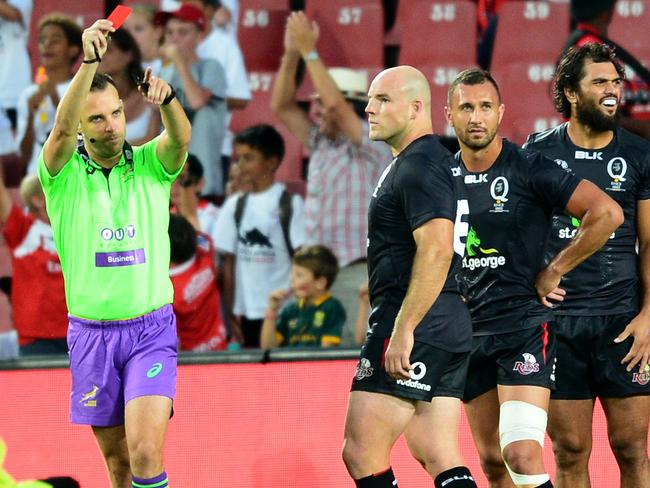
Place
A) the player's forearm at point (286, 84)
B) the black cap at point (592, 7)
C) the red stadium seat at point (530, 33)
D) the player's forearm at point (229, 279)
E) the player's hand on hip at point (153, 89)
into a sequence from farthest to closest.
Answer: the red stadium seat at point (530, 33)
the black cap at point (592, 7)
the player's forearm at point (286, 84)
the player's forearm at point (229, 279)
the player's hand on hip at point (153, 89)

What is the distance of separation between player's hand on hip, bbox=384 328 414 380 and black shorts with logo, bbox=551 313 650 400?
1.25 meters

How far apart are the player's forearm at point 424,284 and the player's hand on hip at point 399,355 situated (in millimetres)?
33

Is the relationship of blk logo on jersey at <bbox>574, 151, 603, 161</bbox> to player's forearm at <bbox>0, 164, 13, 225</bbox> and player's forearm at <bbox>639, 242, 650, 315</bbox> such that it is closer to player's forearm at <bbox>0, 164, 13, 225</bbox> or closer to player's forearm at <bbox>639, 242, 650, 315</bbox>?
player's forearm at <bbox>639, 242, 650, 315</bbox>

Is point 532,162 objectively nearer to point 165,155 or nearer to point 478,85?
point 478,85

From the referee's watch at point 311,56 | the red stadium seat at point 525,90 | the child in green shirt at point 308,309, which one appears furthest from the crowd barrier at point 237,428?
the red stadium seat at point 525,90

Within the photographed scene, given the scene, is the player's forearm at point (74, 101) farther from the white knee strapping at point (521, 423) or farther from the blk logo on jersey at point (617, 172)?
the blk logo on jersey at point (617, 172)

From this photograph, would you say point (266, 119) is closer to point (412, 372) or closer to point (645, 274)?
point (645, 274)

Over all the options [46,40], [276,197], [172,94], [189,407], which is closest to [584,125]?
[172,94]

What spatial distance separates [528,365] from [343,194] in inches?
123

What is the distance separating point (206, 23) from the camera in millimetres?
8820

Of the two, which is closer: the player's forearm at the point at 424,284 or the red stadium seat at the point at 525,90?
the player's forearm at the point at 424,284

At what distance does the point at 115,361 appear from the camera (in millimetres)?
4984

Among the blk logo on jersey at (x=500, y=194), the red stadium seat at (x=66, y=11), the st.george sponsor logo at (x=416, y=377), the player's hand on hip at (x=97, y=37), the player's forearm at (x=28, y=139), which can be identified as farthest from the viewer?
the red stadium seat at (x=66, y=11)

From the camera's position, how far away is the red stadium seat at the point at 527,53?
345 inches
